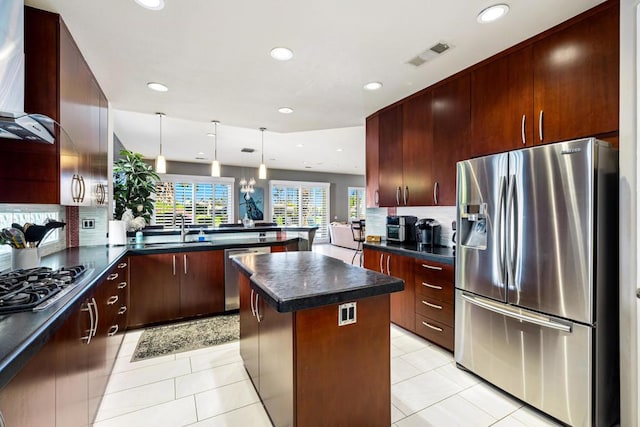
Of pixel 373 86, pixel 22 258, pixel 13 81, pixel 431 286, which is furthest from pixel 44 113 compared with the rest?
pixel 431 286

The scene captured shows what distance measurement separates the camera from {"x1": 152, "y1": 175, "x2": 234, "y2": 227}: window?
29.0 ft

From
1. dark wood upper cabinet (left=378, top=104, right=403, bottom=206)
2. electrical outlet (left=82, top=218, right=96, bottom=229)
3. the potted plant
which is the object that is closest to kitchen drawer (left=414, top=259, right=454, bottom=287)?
dark wood upper cabinet (left=378, top=104, right=403, bottom=206)

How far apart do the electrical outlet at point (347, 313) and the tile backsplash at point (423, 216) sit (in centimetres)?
219

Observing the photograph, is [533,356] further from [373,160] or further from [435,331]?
[373,160]

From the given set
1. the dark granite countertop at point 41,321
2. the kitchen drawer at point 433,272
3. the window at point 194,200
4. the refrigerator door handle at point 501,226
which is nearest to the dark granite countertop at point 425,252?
the kitchen drawer at point 433,272

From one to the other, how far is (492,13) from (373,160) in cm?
217

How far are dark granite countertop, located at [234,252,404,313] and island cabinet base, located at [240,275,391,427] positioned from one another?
85 mm

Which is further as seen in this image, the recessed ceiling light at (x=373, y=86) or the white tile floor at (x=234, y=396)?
the recessed ceiling light at (x=373, y=86)

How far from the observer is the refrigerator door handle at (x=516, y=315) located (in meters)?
1.74

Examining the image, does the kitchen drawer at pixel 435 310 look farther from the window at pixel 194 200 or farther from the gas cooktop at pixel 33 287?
the window at pixel 194 200

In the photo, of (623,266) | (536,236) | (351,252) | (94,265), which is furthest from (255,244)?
(351,252)

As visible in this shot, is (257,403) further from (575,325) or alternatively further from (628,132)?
(628,132)

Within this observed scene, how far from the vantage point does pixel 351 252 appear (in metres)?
8.73

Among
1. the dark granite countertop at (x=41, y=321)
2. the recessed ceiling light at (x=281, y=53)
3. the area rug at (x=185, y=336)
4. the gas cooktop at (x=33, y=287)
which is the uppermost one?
the recessed ceiling light at (x=281, y=53)
